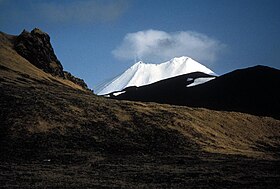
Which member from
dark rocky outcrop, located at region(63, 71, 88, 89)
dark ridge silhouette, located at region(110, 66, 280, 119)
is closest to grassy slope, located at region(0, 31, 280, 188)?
dark ridge silhouette, located at region(110, 66, 280, 119)

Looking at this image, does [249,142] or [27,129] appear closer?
[27,129]

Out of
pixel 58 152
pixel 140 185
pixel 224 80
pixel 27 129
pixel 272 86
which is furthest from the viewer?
pixel 224 80

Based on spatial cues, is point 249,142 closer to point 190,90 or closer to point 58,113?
point 58,113

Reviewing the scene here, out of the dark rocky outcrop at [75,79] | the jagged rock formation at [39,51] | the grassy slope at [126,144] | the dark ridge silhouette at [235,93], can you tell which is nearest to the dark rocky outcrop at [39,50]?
the jagged rock formation at [39,51]

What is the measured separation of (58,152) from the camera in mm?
23594

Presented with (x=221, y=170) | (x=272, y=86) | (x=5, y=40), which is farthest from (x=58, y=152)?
(x=5, y=40)

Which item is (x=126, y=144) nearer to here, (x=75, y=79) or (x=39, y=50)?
(x=39, y=50)

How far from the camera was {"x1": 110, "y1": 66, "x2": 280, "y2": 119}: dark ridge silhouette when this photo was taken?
5656 cm

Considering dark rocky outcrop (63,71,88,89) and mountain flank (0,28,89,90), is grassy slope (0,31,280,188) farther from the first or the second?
dark rocky outcrop (63,71,88,89)

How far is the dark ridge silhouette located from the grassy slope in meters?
12.3

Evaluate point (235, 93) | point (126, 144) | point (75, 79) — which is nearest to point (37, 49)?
point (75, 79)

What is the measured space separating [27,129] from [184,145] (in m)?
13.2

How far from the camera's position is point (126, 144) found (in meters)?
26.8

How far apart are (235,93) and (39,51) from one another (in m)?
45.1
